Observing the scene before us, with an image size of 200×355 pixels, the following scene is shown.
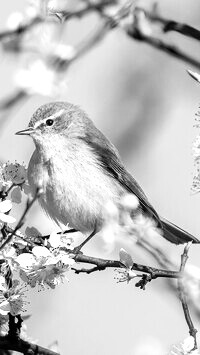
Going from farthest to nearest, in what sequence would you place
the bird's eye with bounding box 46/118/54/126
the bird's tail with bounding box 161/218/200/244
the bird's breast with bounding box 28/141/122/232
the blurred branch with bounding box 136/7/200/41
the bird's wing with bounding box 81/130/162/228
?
1. the bird's eye with bounding box 46/118/54/126
2. the bird's wing with bounding box 81/130/162/228
3. the bird's tail with bounding box 161/218/200/244
4. the bird's breast with bounding box 28/141/122/232
5. the blurred branch with bounding box 136/7/200/41

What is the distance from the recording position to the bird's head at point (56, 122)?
18.1 feet

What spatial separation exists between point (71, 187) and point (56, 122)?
103cm

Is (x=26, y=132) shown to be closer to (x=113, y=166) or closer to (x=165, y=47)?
(x=113, y=166)

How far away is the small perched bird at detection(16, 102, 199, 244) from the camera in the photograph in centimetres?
498

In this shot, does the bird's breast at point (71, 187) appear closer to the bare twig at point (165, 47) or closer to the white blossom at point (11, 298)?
the white blossom at point (11, 298)

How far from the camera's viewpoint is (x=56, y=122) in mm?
5809

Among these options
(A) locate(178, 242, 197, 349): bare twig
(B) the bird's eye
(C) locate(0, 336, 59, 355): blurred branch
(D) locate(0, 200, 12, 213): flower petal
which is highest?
(B) the bird's eye

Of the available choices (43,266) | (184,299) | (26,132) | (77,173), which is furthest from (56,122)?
(184,299)

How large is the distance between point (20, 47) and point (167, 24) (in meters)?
0.62

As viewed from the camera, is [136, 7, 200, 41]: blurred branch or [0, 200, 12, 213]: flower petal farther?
[0, 200, 12, 213]: flower petal

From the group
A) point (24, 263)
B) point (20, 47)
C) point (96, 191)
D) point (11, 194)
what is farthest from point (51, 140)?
point (20, 47)

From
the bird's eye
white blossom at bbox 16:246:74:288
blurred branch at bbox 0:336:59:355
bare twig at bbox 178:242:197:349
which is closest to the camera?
bare twig at bbox 178:242:197:349

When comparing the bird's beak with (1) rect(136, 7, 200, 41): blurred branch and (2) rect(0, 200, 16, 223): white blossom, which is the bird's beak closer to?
(2) rect(0, 200, 16, 223): white blossom

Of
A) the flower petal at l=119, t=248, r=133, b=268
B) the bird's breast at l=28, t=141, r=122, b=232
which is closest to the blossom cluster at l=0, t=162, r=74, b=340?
the flower petal at l=119, t=248, r=133, b=268
